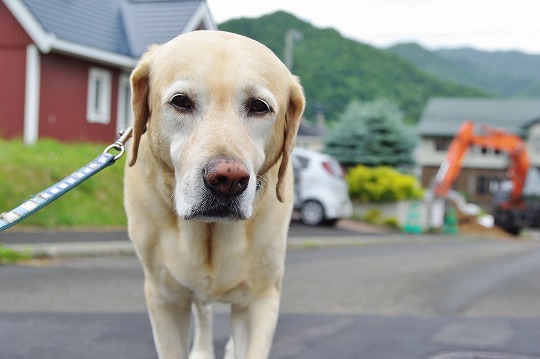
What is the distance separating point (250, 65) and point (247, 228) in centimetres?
72

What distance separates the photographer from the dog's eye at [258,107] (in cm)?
248

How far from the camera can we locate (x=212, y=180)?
86.8 inches

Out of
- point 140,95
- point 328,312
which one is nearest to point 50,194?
point 140,95

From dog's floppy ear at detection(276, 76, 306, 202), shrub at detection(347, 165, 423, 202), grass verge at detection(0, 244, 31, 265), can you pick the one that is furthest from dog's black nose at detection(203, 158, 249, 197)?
shrub at detection(347, 165, 423, 202)

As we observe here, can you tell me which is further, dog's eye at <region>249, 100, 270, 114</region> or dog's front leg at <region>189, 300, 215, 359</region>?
dog's front leg at <region>189, 300, 215, 359</region>

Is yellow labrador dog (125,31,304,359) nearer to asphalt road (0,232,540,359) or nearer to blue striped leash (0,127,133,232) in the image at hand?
blue striped leash (0,127,133,232)

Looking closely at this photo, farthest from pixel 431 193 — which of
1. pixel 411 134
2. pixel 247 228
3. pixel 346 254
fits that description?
pixel 247 228

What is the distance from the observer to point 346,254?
1177 cm

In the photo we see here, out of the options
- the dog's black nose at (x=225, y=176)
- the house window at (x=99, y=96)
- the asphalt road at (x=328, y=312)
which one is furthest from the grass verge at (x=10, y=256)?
the house window at (x=99, y=96)

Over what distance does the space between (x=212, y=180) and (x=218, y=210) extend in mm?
144

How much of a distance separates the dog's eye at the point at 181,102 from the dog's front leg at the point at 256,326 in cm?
98

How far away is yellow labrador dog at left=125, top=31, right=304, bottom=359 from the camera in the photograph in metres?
2.31

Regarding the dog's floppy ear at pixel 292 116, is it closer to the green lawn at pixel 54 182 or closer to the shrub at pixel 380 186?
the green lawn at pixel 54 182

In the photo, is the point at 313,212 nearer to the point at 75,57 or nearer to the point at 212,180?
the point at 75,57
